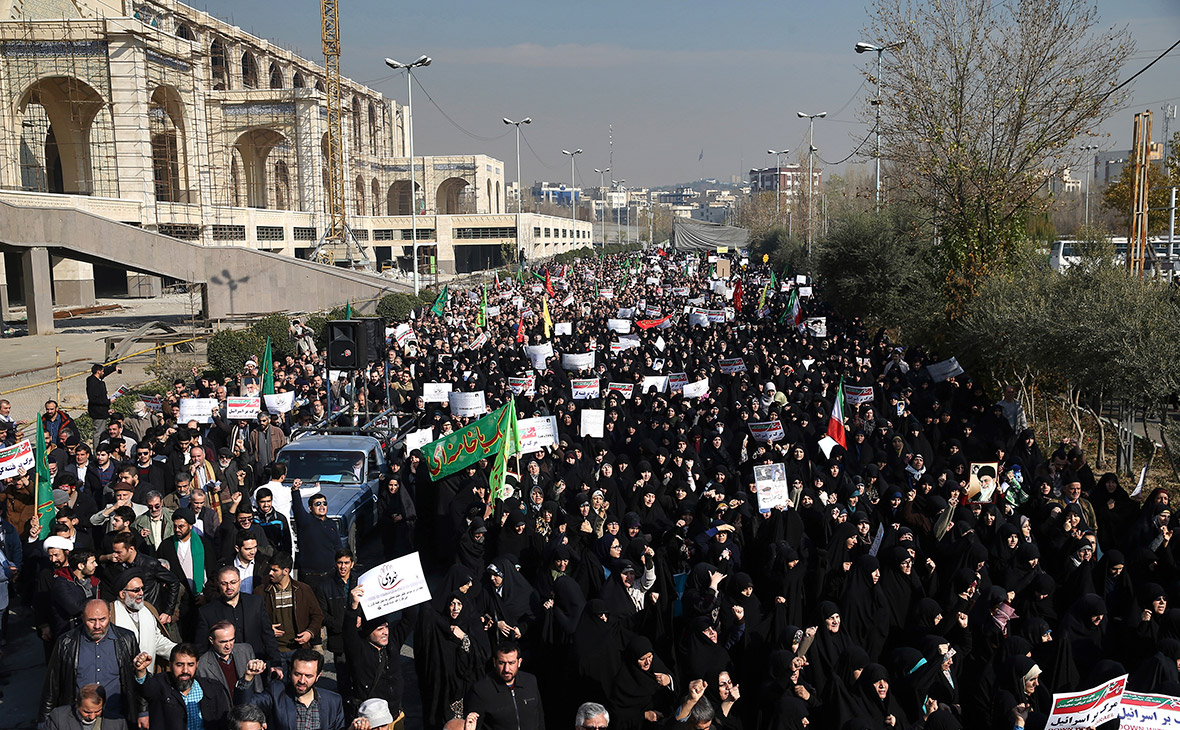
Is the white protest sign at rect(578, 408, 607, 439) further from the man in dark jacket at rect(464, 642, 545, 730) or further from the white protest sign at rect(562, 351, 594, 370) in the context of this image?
the man in dark jacket at rect(464, 642, 545, 730)

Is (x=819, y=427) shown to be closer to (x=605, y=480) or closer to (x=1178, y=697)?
(x=605, y=480)

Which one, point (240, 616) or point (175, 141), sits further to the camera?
point (175, 141)

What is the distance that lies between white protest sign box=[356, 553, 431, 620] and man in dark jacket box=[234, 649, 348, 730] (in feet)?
3.15

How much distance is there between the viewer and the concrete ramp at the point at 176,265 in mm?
30797

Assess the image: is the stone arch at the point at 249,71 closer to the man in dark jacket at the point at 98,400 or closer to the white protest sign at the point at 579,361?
the white protest sign at the point at 579,361

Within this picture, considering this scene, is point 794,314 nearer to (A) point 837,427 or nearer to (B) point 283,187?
(A) point 837,427

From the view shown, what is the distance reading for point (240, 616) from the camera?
637cm

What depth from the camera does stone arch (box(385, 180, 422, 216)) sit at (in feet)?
307

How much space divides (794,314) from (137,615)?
2230cm

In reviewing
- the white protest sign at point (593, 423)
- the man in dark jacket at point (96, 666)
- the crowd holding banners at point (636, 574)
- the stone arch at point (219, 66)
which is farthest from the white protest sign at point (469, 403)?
the stone arch at point (219, 66)

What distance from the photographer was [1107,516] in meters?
9.52

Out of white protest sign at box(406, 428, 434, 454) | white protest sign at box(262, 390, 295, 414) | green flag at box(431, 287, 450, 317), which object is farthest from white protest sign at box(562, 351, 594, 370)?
green flag at box(431, 287, 450, 317)

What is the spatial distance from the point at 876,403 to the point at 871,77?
9286 mm

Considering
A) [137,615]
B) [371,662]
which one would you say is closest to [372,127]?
[137,615]
